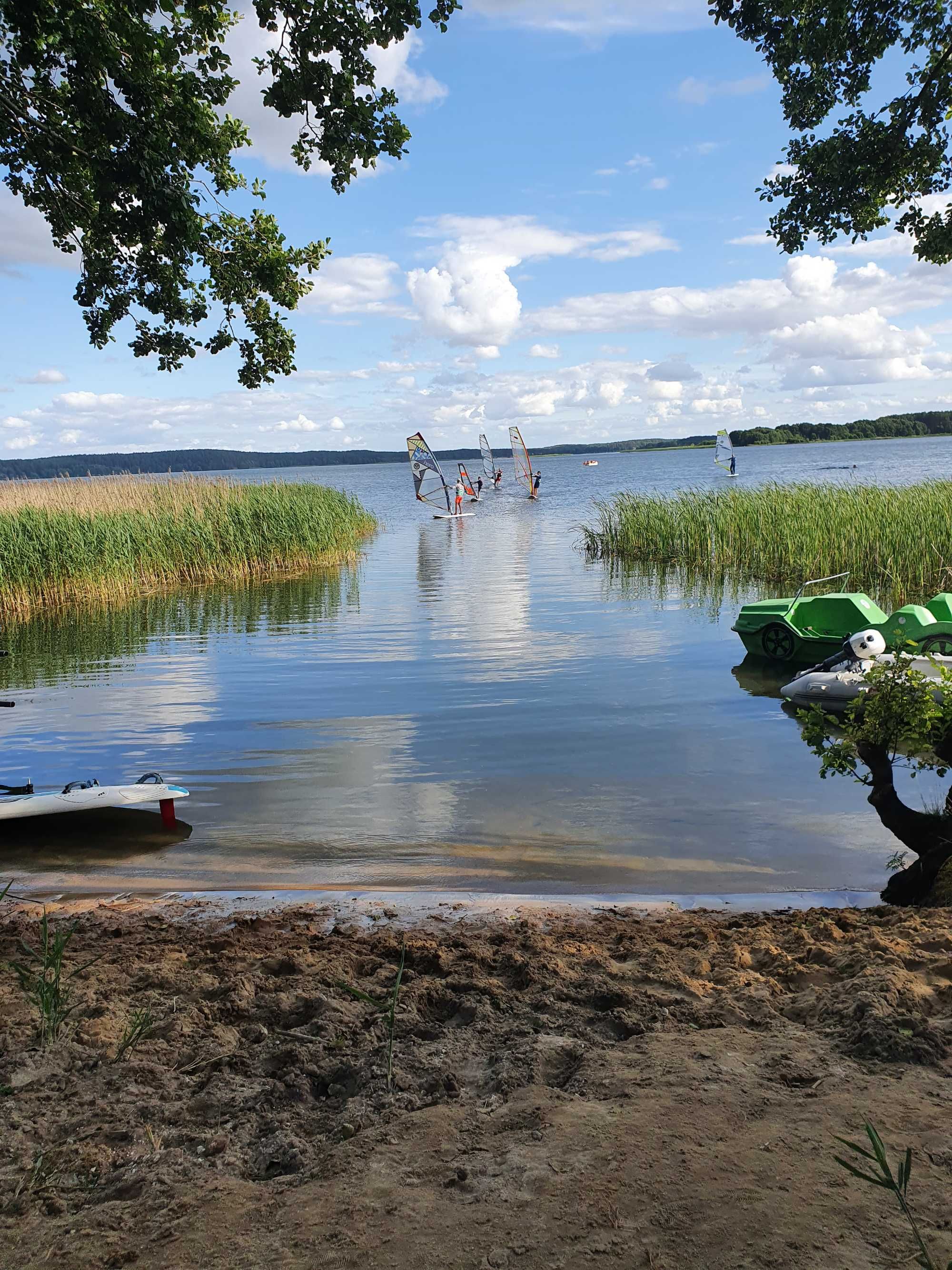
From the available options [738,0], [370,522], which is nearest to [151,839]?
[738,0]

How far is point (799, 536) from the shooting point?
63.2 ft

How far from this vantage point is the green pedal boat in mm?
9719

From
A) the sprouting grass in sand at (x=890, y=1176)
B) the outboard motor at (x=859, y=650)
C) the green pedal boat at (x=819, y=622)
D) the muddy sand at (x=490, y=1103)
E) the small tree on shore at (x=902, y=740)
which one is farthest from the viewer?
the green pedal boat at (x=819, y=622)

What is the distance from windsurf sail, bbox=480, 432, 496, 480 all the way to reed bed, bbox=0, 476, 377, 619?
2796 cm

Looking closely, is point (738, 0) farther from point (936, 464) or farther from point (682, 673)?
point (936, 464)

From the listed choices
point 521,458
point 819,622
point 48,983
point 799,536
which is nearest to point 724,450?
point 521,458

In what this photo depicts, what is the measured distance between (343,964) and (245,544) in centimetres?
1988

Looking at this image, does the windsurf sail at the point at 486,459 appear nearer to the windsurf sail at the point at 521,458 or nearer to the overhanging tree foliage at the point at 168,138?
the windsurf sail at the point at 521,458

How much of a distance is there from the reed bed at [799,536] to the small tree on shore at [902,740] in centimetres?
1147

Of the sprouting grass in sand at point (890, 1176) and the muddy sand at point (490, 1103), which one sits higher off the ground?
the sprouting grass in sand at point (890, 1176)

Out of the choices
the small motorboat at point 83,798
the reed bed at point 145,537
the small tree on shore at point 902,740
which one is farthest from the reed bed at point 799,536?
the small motorboat at point 83,798

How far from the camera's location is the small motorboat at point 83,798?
6.41m

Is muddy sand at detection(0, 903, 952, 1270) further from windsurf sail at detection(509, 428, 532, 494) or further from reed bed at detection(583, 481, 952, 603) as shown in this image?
windsurf sail at detection(509, 428, 532, 494)

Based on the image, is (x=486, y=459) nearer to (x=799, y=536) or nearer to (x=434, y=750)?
(x=799, y=536)
